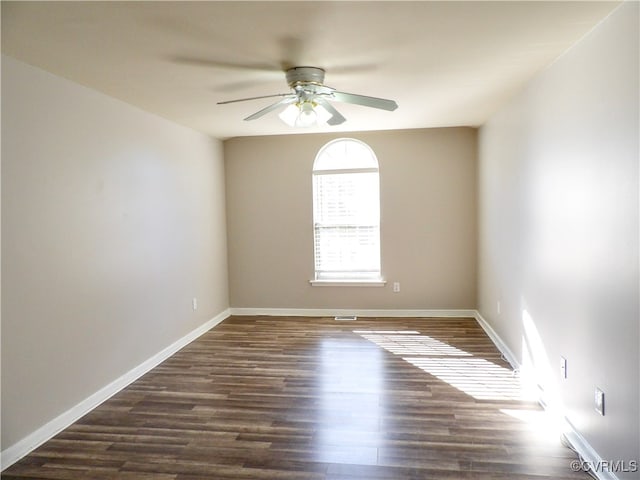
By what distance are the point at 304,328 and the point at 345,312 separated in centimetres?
78

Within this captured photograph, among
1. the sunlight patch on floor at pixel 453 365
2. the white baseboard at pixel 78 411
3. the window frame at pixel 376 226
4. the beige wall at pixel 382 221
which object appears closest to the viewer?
the white baseboard at pixel 78 411

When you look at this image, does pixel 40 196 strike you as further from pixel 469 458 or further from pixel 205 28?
pixel 469 458

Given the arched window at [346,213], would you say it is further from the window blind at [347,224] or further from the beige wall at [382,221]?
the beige wall at [382,221]

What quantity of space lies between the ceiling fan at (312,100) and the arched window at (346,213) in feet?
8.16

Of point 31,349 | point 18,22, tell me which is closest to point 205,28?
point 18,22

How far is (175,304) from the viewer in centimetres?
465

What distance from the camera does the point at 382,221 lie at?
5.76m

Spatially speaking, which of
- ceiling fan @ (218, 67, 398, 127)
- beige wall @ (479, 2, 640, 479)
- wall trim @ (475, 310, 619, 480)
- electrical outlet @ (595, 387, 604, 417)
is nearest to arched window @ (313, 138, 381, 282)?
beige wall @ (479, 2, 640, 479)

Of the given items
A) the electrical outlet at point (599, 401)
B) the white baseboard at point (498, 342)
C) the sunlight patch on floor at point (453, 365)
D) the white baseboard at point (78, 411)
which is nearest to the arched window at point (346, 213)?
the sunlight patch on floor at point (453, 365)

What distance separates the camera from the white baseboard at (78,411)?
103 inches

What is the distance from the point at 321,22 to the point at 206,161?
349 cm

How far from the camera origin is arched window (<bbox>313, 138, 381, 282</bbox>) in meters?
5.84

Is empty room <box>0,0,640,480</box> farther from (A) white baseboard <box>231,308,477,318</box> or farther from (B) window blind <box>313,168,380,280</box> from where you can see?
(B) window blind <box>313,168,380,280</box>

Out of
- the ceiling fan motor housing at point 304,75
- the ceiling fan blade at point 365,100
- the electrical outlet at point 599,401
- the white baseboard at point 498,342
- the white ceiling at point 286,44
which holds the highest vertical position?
the white ceiling at point 286,44
